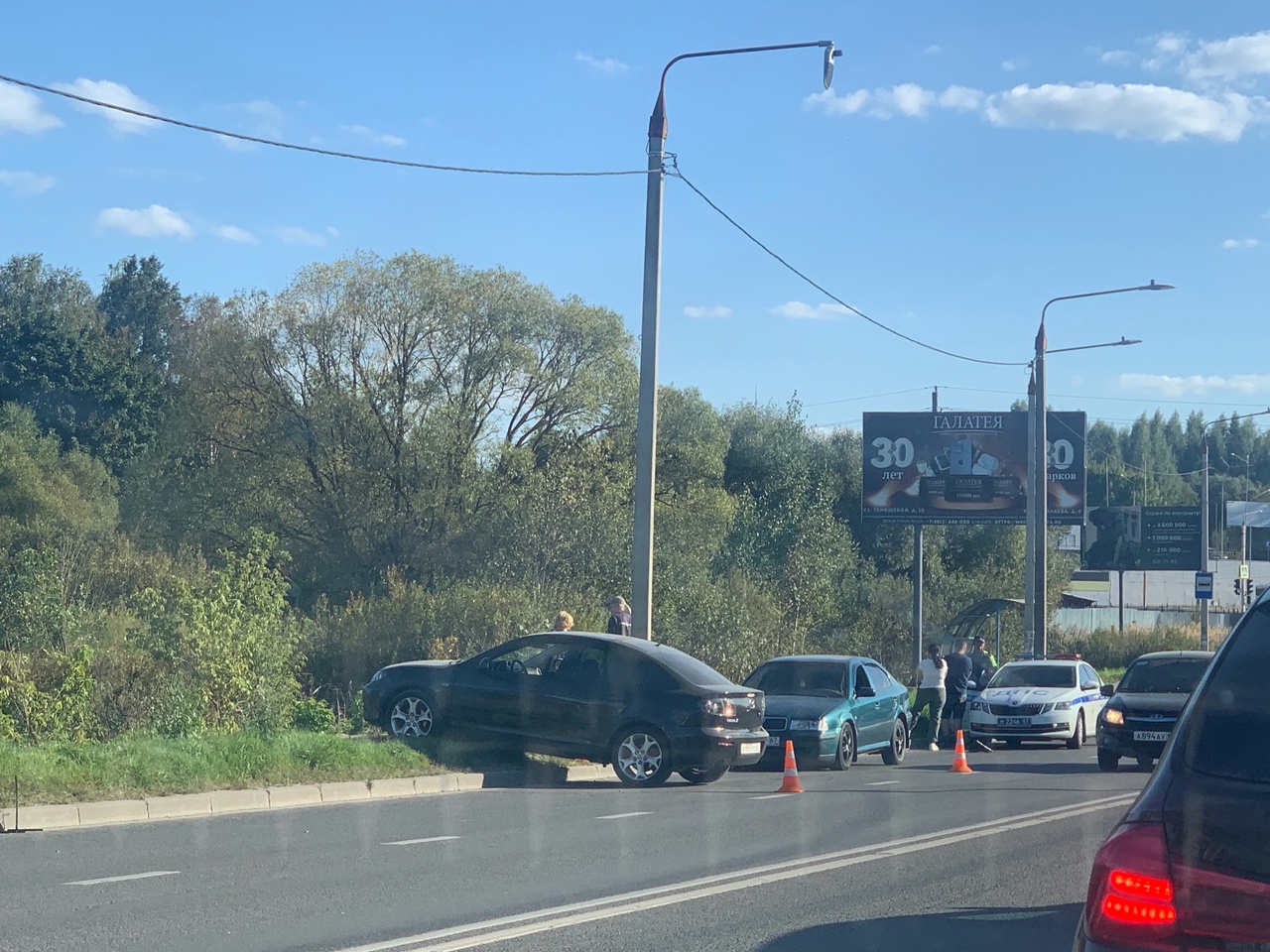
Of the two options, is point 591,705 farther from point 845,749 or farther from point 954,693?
point 954,693

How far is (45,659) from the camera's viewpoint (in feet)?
54.7

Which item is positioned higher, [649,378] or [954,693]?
[649,378]

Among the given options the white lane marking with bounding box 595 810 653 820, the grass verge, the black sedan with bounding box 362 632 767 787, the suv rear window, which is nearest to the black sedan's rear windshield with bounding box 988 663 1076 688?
the black sedan with bounding box 362 632 767 787

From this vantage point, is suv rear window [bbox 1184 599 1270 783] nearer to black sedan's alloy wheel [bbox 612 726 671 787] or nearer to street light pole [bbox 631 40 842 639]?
black sedan's alloy wheel [bbox 612 726 671 787]

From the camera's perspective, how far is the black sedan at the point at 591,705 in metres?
14.9

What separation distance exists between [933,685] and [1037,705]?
1.62 meters

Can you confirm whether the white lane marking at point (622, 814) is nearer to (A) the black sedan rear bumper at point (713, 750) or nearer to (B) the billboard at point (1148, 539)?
(A) the black sedan rear bumper at point (713, 750)

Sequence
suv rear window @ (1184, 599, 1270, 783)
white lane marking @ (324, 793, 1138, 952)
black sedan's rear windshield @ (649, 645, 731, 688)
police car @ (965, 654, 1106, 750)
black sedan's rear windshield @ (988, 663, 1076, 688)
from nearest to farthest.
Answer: suv rear window @ (1184, 599, 1270, 783) < white lane marking @ (324, 793, 1138, 952) < black sedan's rear windshield @ (649, 645, 731, 688) < police car @ (965, 654, 1106, 750) < black sedan's rear windshield @ (988, 663, 1076, 688)

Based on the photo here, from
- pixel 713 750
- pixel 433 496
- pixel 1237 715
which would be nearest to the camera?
pixel 1237 715

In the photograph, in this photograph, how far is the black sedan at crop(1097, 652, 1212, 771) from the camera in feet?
58.1

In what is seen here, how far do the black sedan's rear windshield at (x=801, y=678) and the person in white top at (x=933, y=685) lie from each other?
3559 mm

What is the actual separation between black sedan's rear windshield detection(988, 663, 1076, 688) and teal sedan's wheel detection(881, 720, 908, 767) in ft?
12.8

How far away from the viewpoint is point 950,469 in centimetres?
4225

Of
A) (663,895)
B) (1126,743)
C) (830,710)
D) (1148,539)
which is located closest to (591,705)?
(830,710)
